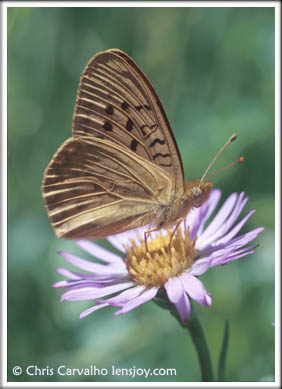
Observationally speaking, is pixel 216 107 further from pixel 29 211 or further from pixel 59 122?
pixel 29 211

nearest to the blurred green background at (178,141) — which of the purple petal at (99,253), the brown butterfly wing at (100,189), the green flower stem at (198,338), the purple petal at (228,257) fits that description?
the green flower stem at (198,338)

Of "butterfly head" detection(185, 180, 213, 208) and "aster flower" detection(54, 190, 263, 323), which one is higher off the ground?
"butterfly head" detection(185, 180, 213, 208)

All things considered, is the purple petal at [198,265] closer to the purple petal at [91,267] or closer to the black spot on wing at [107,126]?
the purple petal at [91,267]

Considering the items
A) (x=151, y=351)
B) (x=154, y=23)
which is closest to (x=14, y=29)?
(x=154, y=23)

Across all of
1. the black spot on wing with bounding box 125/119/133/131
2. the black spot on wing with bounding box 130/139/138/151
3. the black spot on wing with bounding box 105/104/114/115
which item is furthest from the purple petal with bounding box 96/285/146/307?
the black spot on wing with bounding box 105/104/114/115

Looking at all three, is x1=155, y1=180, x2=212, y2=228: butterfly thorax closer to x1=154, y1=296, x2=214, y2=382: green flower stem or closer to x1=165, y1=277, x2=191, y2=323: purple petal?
x1=165, y1=277, x2=191, y2=323: purple petal

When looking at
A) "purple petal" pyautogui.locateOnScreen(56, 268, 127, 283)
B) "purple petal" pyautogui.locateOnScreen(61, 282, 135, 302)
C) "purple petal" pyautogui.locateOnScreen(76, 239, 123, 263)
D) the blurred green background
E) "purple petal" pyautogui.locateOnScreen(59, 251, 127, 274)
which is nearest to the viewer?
"purple petal" pyautogui.locateOnScreen(61, 282, 135, 302)
